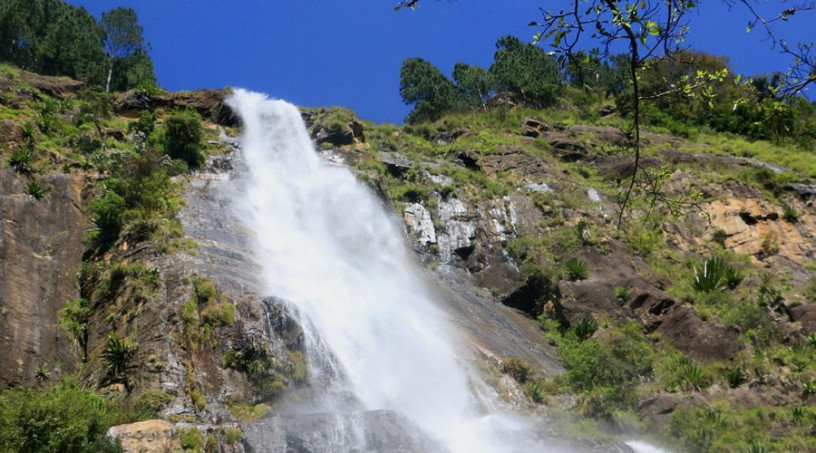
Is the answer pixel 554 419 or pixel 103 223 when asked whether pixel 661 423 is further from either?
pixel 103 223

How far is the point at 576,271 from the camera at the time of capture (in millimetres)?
29562

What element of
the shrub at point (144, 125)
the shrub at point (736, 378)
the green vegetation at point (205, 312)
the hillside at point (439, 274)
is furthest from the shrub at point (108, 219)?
the shrub at point (736, 378)

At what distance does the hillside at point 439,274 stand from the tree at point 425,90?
12636 mm

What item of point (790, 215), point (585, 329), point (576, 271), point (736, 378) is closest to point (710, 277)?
point (576, 271)

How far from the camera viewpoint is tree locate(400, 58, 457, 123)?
56.8 meters

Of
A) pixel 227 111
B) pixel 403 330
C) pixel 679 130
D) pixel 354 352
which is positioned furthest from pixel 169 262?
pixel 679 130

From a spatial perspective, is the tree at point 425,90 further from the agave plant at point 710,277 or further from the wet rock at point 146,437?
the wet rock at point 146,437

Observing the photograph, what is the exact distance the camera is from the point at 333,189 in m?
34.9

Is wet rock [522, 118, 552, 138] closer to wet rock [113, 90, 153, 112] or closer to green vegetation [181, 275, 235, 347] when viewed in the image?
wet rock [113, 90, 153, 112]

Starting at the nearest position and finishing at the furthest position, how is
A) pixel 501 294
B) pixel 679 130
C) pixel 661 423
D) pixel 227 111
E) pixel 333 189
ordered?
pixel 661 423 < pixel 501 294 < pixel 333 189 < pixel 227 111 < pixel 679 130

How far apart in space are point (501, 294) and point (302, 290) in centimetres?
1038

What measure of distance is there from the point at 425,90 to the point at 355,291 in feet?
121

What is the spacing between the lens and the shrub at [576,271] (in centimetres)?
2953

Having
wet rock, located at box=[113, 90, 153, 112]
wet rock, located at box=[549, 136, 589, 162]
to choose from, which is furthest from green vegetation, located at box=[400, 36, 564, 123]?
wet rock, located at box=[113, 90, 153, 112]
